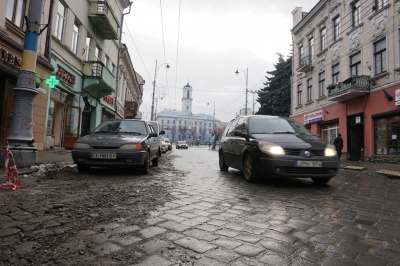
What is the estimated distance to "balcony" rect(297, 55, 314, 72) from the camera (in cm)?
2283

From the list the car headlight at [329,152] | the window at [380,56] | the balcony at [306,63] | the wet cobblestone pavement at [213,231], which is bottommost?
the wet cobblestone pavement at [213,231]

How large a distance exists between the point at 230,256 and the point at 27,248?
64.2 inches

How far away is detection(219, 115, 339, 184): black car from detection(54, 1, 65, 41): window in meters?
11.7

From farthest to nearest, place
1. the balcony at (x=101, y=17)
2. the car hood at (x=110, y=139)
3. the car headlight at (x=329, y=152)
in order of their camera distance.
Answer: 1. the balcony at (x=101, y=17)
2. the car hood at (x=110, y=139)
3. the car headlight at (x=329, y=152)

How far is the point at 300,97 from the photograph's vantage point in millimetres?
25094

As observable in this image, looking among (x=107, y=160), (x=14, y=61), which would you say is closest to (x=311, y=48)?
(x=14, y=61)

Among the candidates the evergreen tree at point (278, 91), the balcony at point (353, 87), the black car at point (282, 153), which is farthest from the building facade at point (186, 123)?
the black car at point (282, 153)

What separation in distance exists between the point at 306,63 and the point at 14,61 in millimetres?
21103

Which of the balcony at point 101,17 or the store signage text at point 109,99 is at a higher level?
the balcony at point 101,17

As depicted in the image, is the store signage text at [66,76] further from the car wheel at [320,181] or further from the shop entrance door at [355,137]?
the shop entrance door at [355,137]

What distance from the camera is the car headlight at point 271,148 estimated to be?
547cm

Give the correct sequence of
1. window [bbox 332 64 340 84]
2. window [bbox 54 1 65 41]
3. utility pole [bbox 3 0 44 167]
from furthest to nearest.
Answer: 1. window [bbox 332 64 340 84]
2. window [bbox 54 1 65 41]
3. utility pole [bbox 3 0 44 167]

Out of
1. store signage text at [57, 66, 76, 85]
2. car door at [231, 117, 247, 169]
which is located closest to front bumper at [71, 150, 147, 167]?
car door at [231, 117, 247, 169]

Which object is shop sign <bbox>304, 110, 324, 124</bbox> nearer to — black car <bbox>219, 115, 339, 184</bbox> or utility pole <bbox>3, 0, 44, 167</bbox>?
black car <bbox>219, 115, 339, 184</bbox>
